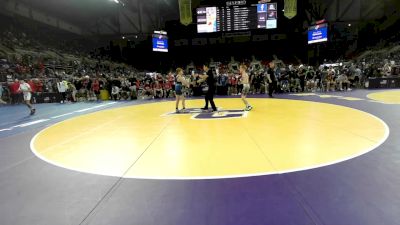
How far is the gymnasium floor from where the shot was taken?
2811 mm

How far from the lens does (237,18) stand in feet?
70.3

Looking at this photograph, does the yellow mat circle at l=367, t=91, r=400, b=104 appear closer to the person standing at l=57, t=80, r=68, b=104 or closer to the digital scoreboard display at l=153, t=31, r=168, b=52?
the person standing at l=57, t=80, r=68, b=104

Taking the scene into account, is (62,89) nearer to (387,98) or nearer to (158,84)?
(158,84)

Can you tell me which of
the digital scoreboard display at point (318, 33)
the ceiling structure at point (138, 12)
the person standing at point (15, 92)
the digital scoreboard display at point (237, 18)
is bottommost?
the person standing at point (15, 92)

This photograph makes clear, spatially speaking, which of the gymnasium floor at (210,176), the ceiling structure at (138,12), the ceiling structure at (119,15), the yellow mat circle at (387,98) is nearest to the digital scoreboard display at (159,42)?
the ceiling structure at (138,12)

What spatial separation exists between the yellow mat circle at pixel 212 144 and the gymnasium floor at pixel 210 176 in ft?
0.07

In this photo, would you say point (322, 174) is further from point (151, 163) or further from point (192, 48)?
point (192, 48)

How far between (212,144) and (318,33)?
20.7 metres

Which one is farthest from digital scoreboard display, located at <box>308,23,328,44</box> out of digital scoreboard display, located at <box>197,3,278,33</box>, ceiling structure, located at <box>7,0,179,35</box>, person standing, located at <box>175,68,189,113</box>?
ceiling structure, located at <box>7,0,179,35</box>

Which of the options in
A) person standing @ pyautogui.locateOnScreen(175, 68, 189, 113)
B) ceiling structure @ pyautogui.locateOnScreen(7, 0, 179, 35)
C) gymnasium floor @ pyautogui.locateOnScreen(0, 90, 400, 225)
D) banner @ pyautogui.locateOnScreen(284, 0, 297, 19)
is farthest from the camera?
ceiling structure @ pyautogui.locateOnScreen(7, 0, 179, 35)

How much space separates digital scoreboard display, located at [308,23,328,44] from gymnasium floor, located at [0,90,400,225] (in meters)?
17.3

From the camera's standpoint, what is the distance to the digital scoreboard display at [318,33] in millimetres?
22156

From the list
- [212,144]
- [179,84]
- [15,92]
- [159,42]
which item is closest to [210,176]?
[212,144]

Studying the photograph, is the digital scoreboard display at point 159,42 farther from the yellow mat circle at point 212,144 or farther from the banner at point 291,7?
the yellow mat circle at point 212,144
